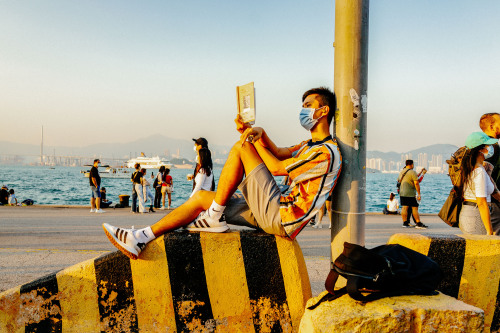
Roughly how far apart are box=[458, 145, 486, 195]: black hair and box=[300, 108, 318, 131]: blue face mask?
1912 mm

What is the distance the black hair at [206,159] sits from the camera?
7.54 metres

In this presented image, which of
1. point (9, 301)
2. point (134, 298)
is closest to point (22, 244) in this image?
point (9, 301)

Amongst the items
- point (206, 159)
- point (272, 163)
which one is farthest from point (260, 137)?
point (206, 159)

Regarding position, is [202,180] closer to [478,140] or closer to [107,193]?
[478,140]

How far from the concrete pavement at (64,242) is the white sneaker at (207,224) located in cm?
194

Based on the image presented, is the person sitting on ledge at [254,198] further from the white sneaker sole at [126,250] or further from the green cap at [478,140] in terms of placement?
the green cap at [478,140]

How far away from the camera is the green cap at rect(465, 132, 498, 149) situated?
385 cm

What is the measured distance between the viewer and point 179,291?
2793 millimetres

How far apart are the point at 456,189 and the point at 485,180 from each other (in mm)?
315

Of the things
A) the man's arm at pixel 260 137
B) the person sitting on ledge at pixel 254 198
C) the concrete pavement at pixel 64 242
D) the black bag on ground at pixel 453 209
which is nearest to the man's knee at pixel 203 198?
the person sitting on ledge at pixel 254 198

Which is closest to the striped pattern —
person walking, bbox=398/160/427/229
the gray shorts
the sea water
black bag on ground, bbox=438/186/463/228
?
the gray shorts

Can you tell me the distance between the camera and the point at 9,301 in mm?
2803

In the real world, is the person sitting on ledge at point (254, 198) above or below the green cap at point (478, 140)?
below

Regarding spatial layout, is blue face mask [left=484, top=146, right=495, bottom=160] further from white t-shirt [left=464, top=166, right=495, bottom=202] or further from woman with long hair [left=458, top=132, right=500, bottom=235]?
white t-shirt [left=464, top=166, right=495, bottom=202]
